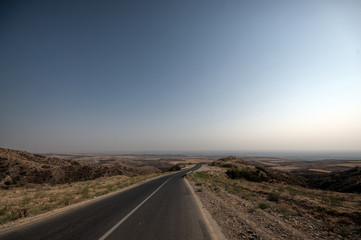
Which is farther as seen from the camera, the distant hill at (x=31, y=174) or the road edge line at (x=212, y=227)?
the distant hill at (x=31, y=174)

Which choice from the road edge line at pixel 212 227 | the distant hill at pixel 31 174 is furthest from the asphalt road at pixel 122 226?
the distant hill at pixel 31 174

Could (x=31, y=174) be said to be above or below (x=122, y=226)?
below

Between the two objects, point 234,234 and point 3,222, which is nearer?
point 234,234

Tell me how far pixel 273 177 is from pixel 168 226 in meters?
39.6

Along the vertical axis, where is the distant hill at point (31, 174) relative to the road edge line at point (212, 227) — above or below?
below

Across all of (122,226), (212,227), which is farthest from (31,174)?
(212,227)

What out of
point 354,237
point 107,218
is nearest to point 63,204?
point 107,218

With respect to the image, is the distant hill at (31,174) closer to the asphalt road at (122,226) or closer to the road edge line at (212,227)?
the asphalt road at (122,226)

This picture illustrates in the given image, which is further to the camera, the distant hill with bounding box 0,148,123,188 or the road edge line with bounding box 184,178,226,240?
the distant hill with bounding box 0,148,123,188

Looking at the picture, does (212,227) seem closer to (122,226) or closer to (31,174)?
(122,226)

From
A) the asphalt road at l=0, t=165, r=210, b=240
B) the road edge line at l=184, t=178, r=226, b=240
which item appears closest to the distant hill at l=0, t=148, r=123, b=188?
the asphalt road at l=0, t=165, r=210, b=240

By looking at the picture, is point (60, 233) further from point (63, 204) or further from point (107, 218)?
point (63, 204)

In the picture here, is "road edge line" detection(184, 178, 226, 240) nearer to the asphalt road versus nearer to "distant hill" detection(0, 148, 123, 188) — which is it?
the asphalt road

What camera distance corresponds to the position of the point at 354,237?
Result: 18.9 ft
